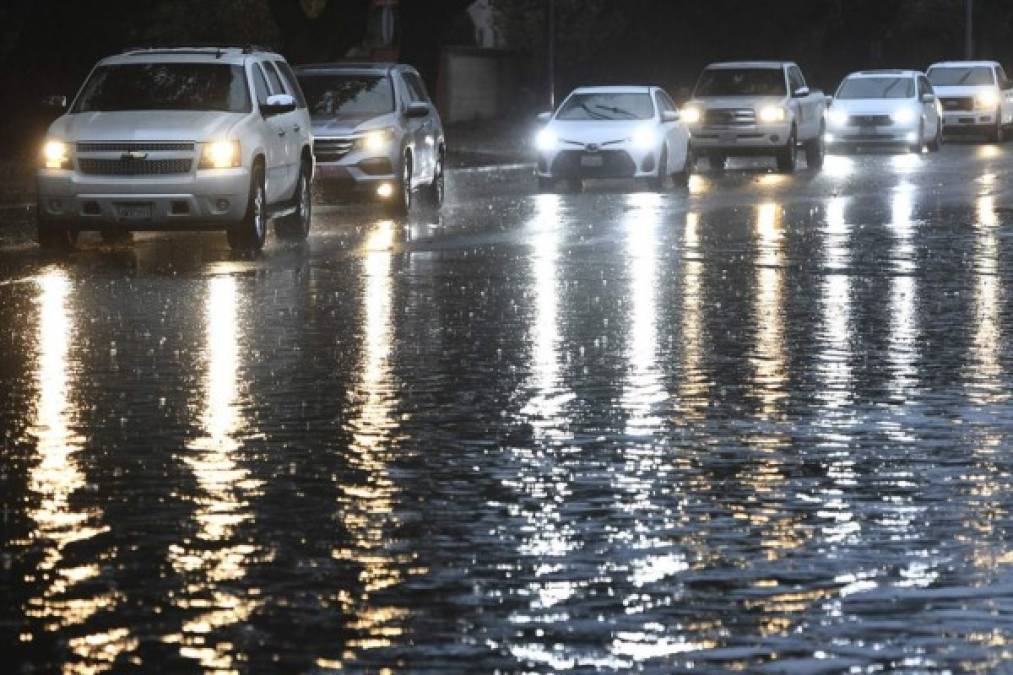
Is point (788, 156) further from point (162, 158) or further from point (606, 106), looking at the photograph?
point (162, 158)

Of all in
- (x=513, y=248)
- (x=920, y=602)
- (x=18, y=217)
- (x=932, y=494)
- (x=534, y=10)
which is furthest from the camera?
(x=534, y=10)

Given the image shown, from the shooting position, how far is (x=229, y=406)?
12.6 m

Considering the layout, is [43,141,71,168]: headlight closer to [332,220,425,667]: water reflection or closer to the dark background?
[332,220,425,667]: water reflection

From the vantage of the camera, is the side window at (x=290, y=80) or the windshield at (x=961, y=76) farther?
the windshield at (x=961, y=76)

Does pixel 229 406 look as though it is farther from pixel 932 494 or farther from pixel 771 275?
pixel 771 275

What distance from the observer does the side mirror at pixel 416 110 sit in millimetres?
30094

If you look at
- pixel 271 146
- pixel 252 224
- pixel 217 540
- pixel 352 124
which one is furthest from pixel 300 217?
pixel 217 540

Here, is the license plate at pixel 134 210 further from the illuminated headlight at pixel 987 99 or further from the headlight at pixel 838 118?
the illuminated headlight at pixel 987 99

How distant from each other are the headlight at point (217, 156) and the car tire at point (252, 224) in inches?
11.1

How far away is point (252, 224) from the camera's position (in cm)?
2358

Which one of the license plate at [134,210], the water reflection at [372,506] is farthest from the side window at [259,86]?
the water reflection at [372,506]

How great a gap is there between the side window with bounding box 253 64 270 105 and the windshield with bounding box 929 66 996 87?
34.4 metres

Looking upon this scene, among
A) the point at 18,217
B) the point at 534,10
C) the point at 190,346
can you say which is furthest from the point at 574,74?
the point at 190,346

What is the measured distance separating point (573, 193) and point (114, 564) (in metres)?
26.8
